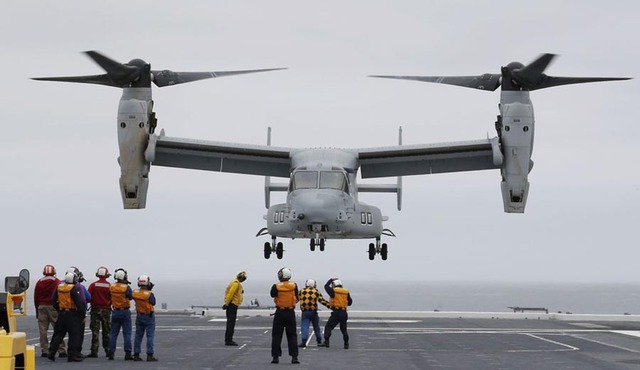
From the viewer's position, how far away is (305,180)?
34.7 meters

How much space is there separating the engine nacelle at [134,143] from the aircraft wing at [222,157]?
1.64m

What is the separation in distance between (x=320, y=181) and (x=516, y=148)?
694cm

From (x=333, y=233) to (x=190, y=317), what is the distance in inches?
400

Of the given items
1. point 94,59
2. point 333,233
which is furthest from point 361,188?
point 94,59

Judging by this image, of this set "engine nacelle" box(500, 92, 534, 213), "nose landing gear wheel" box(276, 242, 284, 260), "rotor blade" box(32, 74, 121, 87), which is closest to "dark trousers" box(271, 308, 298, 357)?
"engine nacelle" box(500, 92, 534, 213)

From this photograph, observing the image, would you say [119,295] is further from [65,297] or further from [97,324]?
[65,297]

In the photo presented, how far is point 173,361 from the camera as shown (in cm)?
2012

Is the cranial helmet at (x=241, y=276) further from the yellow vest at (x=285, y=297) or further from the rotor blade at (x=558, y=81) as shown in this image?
the rotor blade at (x=558, y=81)

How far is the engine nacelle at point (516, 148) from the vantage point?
3309 centimetres

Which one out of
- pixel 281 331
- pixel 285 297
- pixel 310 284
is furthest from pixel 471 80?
pixel 281 331

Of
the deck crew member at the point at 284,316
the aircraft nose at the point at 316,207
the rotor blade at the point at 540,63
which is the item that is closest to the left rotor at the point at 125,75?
the aircraft nose at the point at 316,207

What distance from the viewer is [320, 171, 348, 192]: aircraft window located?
113 ft

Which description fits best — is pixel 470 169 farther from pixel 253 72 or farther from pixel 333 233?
pixel 253 72

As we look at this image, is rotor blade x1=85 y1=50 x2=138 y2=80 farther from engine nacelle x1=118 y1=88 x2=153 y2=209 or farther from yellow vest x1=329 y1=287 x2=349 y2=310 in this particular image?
yellow vest x1=329 y1=287 x2=349 y2=310
